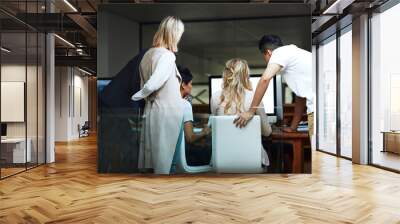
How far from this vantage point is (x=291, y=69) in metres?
6.51

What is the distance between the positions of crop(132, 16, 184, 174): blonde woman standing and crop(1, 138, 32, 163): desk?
215cm

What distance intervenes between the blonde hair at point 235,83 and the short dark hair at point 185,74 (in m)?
0.54

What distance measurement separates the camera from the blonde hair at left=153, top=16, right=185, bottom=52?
253 inches

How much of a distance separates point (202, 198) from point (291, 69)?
2.85 meters

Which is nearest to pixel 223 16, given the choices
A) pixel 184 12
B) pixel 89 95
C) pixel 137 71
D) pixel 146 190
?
pixel 184 12

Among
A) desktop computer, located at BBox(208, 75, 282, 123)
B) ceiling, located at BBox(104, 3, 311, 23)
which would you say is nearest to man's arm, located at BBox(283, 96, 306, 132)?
desktop computer, located at BBox(208, 75, 282, 123)

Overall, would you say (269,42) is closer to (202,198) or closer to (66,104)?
(202,198)

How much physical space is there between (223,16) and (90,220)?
401cm

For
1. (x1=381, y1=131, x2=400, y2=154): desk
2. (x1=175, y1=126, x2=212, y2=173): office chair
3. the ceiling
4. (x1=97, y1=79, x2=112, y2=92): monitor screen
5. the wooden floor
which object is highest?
the ceiling

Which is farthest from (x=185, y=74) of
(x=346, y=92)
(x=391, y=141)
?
(x=346, y=92)

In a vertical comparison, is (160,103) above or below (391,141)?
above

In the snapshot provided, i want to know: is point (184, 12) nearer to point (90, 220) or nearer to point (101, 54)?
point (101, 54)

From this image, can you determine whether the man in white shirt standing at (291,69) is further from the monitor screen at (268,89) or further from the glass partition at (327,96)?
the glass partition at (327,96)

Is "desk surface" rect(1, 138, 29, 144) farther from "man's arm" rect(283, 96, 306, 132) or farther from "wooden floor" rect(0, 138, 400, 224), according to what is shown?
"man's arm" rect(283, 96, 306, 132)
